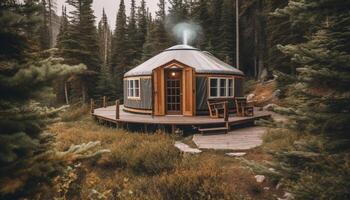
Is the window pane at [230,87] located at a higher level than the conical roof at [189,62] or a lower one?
lower

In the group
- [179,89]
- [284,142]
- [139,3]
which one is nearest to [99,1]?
[139,3]

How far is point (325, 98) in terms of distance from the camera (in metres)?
3.80

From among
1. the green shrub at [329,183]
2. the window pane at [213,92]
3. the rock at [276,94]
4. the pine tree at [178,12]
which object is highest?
the pine tree at [178,12]

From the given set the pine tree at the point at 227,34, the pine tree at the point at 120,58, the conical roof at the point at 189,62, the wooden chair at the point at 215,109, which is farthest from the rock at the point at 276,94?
the pine tree at the point at 120,58

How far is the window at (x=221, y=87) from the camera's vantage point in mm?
14766

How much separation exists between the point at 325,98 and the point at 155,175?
465 cm

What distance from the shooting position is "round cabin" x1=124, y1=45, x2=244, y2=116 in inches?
557

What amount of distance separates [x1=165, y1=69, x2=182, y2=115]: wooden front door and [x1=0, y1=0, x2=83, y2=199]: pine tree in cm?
1196

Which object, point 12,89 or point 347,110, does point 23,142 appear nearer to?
point 12,89

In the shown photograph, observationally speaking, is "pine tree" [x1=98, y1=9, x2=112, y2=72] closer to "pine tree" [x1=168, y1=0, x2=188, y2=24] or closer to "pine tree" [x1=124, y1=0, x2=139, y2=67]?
"pine tree" [x1=124, y1=0, x2=139, y2=67]

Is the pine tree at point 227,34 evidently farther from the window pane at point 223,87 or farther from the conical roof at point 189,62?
the window pane at point 223,87

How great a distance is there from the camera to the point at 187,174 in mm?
6039

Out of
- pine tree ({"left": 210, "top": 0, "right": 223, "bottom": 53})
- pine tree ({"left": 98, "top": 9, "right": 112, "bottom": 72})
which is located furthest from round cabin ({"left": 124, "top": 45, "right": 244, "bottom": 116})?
pine tree ({"left": 98, "top": 9, "right": 112, "bottom": 72})

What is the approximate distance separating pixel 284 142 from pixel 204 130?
3.98 metres
